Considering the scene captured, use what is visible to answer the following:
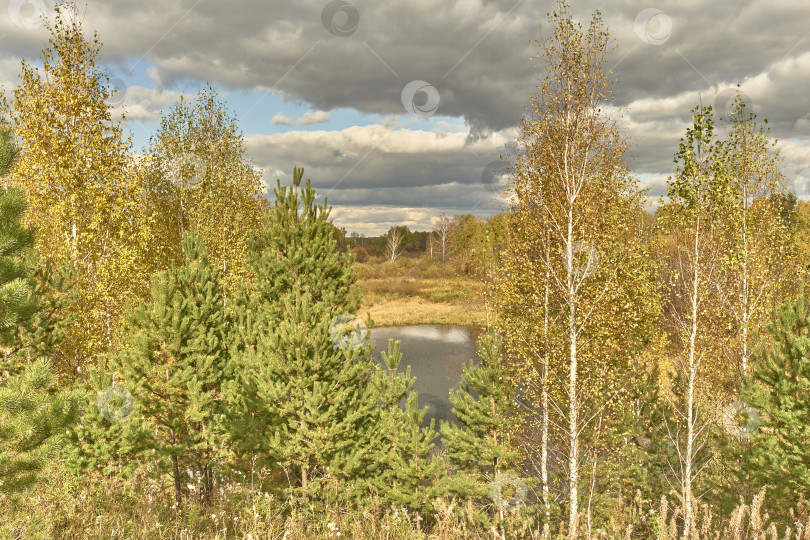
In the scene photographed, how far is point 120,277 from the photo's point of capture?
16156 mm

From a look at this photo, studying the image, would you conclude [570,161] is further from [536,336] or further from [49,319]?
[49,319]

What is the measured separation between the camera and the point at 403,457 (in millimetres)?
12219

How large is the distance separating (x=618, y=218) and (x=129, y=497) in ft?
47.4

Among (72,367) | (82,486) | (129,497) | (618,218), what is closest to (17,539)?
(129,497)

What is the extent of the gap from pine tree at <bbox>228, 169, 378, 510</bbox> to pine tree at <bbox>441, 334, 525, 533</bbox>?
105 inches
